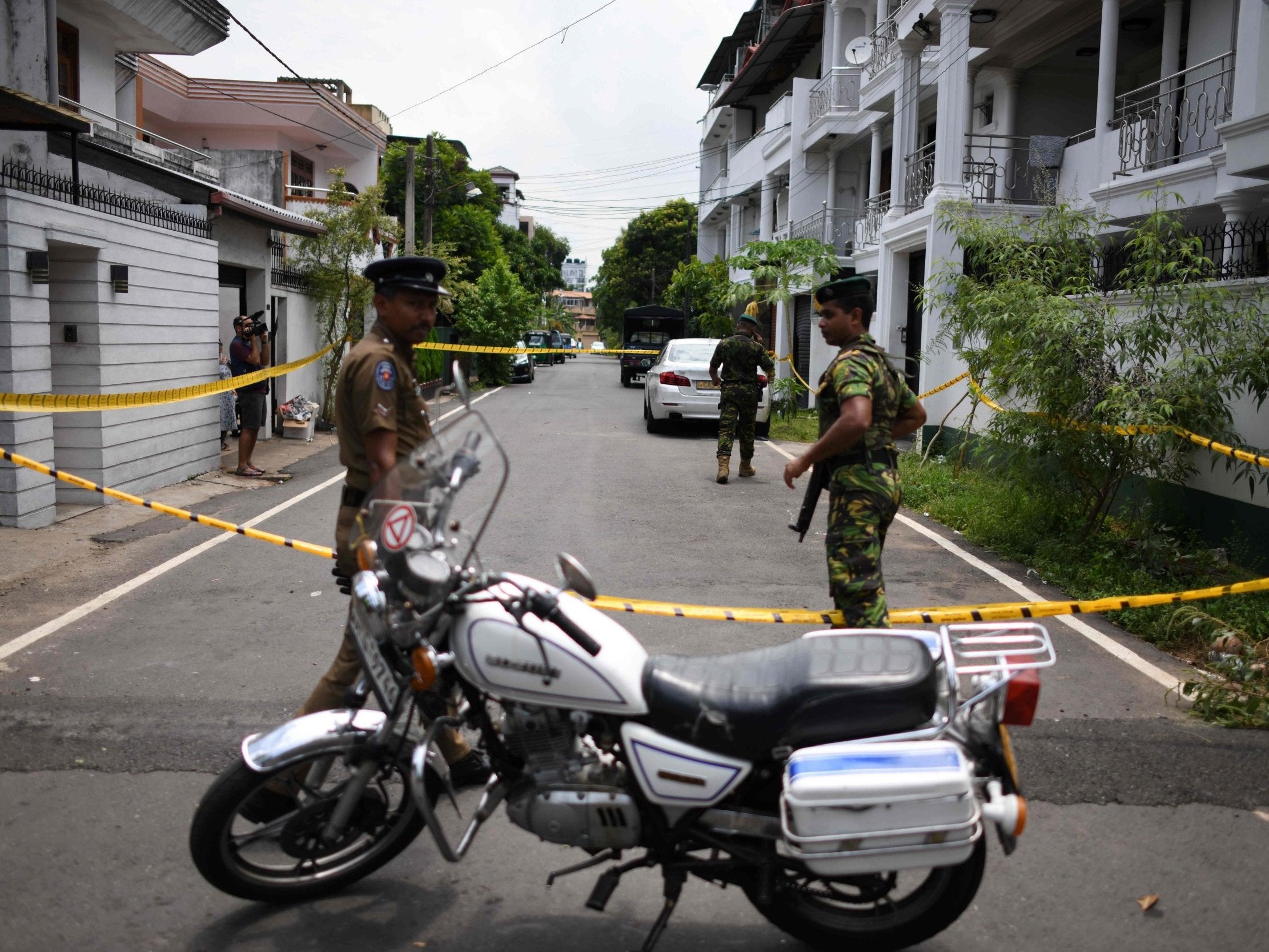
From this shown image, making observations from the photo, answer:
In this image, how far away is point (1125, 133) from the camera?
546 inches

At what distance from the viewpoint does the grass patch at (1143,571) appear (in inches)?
215

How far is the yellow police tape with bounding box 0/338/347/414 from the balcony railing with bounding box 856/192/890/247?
15152 mm

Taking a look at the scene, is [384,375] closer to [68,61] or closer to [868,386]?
[868,386]

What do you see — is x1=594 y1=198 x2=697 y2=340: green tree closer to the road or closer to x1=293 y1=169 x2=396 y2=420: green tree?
x1=293 y1=169 x2=396 y2=420: green tree

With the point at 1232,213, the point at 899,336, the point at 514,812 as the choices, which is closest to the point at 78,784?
the point at 514,812

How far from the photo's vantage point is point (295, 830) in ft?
11.3

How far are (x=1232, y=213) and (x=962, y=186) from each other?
5.90 metres

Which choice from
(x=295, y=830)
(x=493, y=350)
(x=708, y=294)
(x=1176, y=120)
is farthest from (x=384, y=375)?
(x=708, y=294)

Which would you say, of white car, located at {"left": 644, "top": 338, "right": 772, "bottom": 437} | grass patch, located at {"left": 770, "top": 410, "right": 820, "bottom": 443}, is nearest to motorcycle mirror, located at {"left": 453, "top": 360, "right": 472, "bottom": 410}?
grass patch, located at {"left": 770, "top": 410, "right": 820, "bottom": 443}

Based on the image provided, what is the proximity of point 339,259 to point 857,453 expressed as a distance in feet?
52.6

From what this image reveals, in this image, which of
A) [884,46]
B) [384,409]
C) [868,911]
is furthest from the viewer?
[884,46]

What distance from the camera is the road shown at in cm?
340

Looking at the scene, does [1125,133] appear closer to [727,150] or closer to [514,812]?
[514,812]

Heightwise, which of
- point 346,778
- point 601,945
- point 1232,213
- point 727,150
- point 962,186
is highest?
point 727,150
